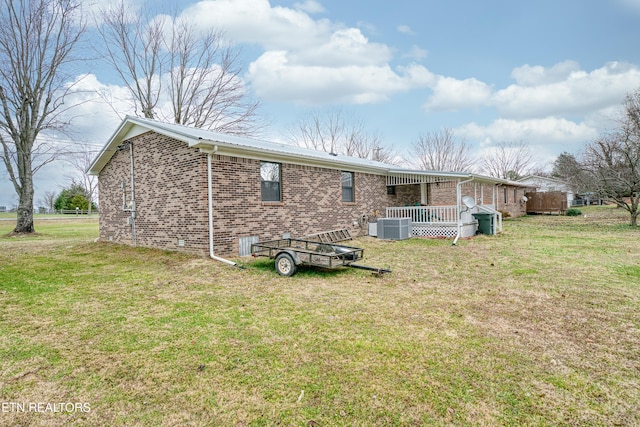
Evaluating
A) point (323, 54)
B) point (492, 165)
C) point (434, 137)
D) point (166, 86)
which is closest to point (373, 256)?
point (323, 54)

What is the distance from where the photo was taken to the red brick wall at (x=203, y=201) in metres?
9.12

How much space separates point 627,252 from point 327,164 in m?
9.45

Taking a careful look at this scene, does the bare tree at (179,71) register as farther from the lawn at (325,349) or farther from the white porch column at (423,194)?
the lawn at (325,349)

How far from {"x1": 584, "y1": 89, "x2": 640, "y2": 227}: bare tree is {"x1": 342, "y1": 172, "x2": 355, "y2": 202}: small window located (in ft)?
44.5

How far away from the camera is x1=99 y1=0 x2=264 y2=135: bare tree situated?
2250 centimetres

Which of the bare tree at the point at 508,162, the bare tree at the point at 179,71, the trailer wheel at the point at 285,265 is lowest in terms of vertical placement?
the trailer wheel at the point at 285,265

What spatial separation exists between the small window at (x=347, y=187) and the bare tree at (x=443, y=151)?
80.3 feet

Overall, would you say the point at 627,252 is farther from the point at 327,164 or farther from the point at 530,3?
the point at 327,164

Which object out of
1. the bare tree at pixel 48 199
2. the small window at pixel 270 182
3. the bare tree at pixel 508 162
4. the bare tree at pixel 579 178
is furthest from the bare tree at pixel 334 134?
the bare tree at pixel 48 199

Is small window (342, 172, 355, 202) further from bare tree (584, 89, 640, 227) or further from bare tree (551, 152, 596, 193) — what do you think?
bare tree (551, 152, 596, 193)

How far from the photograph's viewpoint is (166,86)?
23906 millimetres

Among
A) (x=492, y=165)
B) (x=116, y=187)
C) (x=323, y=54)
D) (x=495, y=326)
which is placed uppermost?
(x=323, y=54)

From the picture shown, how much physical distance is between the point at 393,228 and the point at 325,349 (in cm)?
1024

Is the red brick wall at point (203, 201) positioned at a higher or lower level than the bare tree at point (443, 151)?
lower
